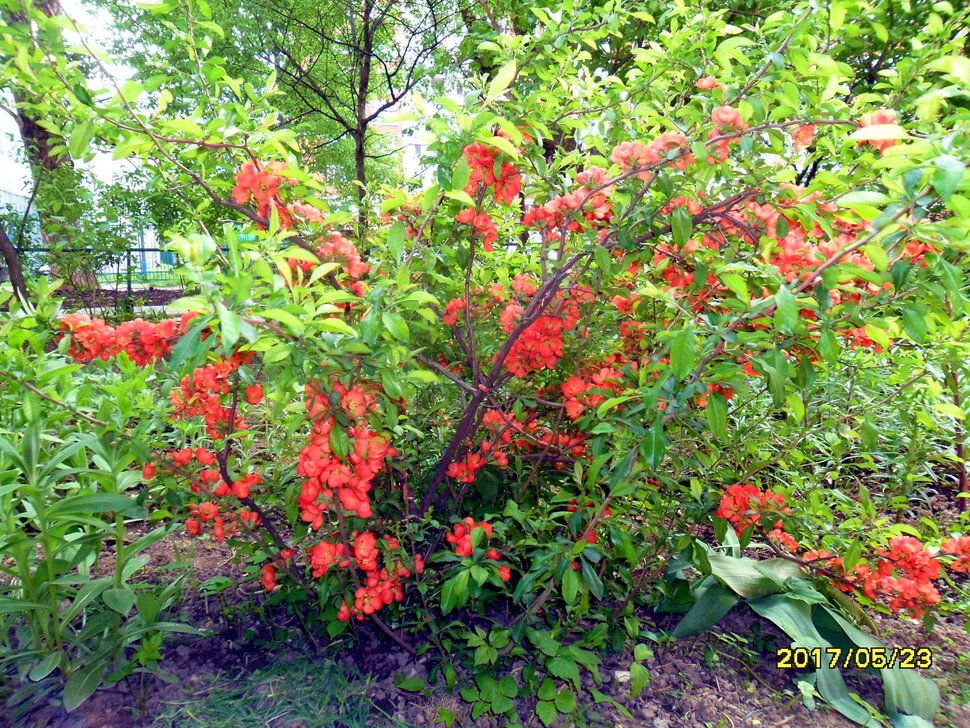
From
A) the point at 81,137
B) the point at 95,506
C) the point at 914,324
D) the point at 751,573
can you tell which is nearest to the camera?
the point at 914,324

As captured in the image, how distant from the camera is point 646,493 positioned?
1.88 meters

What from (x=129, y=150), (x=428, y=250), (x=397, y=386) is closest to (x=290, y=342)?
(x=397, y=386)

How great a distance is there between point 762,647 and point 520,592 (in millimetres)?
1006

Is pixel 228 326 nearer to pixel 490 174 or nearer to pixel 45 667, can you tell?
pixel 490 174

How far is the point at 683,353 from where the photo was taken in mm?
1307

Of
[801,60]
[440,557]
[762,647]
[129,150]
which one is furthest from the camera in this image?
[762,647]

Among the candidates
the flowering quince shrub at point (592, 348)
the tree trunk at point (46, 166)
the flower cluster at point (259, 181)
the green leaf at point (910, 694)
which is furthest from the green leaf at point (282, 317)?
the tree trunk at point (46, 166)

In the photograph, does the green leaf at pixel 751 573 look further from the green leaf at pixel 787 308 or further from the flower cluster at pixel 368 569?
the green leaf at pixel 787 308

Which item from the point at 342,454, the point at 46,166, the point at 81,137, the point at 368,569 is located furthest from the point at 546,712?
the point at 46,166

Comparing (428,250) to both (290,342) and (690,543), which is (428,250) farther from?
(690,543)

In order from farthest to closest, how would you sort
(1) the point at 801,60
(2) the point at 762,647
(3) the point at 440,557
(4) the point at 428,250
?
(2) the point at 762,647, (3) the point at 440,557, (4) the point at 428,250, (1) the point at 801,60

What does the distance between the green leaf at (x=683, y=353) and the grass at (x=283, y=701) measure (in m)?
1.28
